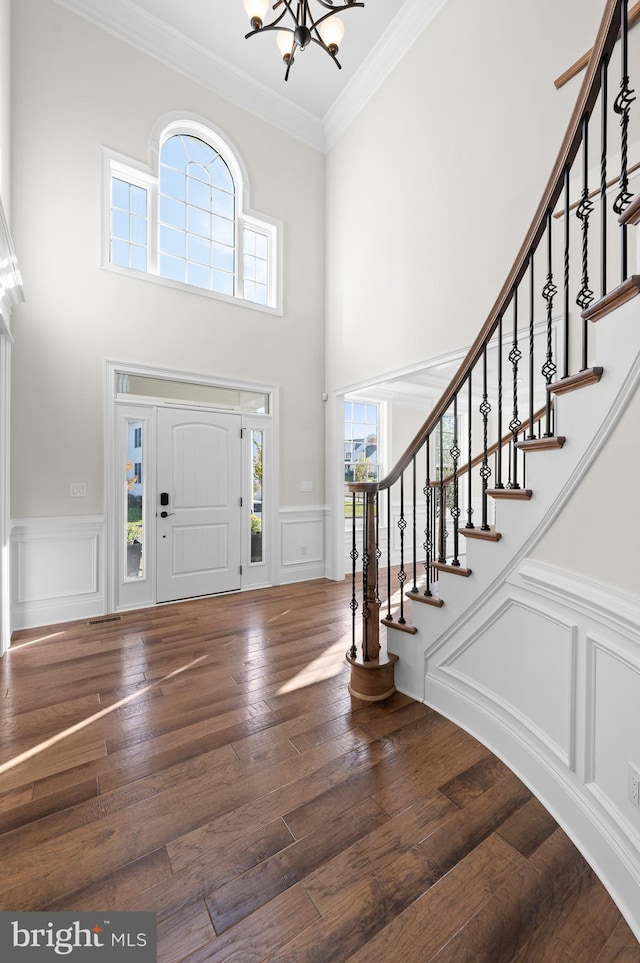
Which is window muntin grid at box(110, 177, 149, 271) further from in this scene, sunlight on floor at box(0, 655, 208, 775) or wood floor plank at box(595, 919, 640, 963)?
wood floor plank at box(595, 919, 640, 963)

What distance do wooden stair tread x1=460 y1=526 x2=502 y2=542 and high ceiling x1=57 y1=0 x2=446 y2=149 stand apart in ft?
16.0

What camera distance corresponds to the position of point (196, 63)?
4348mm

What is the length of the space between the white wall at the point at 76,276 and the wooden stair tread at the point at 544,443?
11.7 feet

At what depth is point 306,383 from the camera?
17.1 ft

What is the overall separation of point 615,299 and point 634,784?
1480mm

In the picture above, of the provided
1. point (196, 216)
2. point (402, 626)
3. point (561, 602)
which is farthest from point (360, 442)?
point (561, 602)

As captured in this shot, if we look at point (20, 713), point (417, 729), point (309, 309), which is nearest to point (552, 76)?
point (309, 309)

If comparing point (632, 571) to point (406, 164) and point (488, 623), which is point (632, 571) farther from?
point (406, 164)

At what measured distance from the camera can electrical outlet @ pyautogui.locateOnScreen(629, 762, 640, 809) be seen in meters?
1.23

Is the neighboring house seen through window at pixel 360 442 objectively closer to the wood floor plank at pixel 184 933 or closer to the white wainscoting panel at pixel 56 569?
the white wainscoting panel at pixel 56 569

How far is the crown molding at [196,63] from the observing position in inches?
153

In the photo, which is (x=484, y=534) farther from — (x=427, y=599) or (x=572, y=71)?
(x=572, y=71)

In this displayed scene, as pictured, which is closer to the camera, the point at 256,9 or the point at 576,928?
the point at 576,928

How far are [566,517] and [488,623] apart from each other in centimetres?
69
